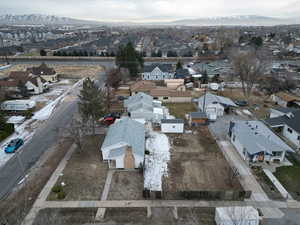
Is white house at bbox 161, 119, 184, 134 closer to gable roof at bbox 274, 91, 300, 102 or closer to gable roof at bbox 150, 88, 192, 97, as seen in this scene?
gable roof at bbox 150, 88, 192, 97

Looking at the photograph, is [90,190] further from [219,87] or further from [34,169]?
[219,87]

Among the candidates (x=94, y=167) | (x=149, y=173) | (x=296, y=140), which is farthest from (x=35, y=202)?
(x=296, y=140)

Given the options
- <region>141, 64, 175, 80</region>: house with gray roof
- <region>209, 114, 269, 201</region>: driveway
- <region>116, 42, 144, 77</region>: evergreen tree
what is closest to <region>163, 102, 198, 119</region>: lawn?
<region>209, 114, 269, 201</region>: driveway

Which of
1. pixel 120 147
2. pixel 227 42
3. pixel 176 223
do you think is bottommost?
pixel 176 223

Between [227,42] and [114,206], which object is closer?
[114,206]

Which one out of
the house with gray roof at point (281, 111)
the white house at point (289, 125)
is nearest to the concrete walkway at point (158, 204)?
the white house at point (289, 125)

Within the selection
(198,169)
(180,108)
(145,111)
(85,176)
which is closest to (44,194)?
(85,176)

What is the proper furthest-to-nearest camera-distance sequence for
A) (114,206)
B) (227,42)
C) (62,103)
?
(227,42), (62,103), (114,206)

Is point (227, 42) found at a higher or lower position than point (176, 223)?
higher
